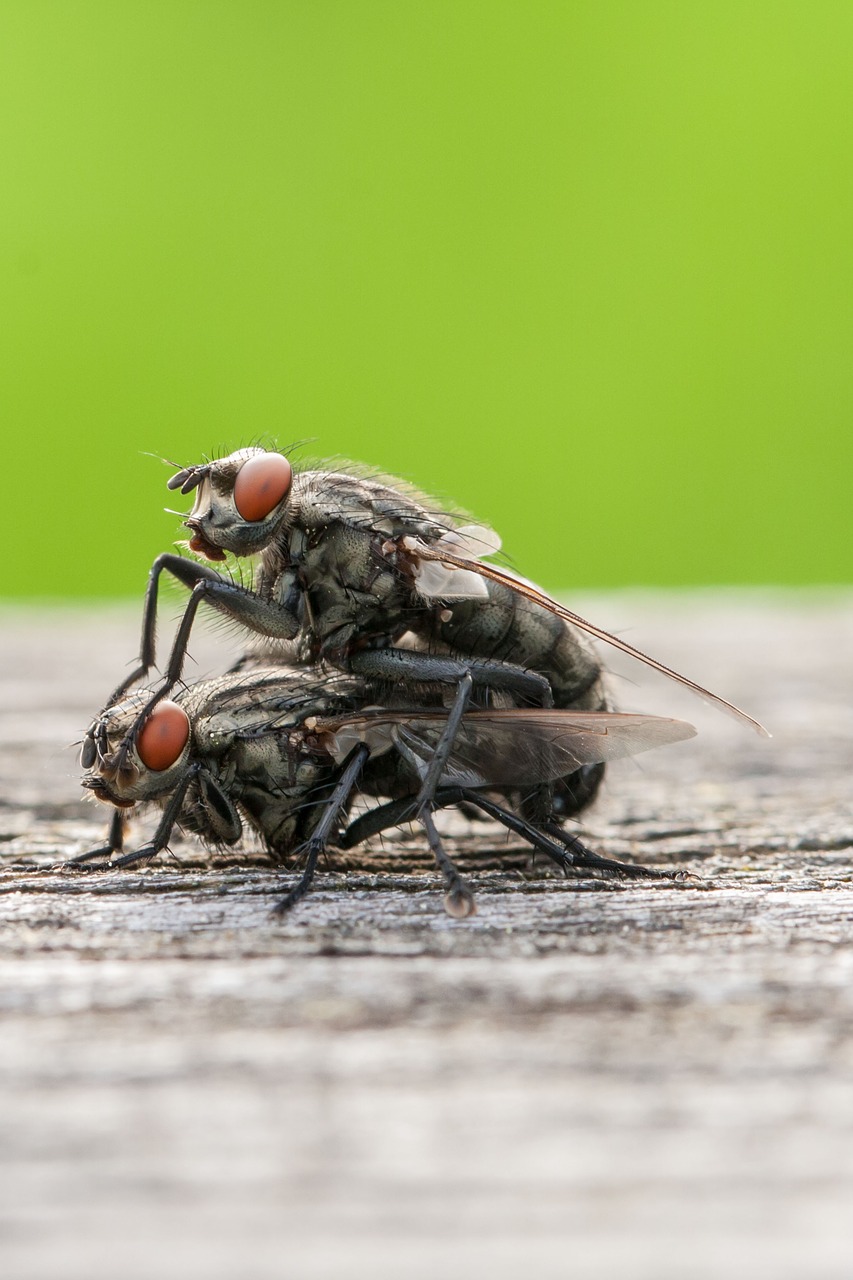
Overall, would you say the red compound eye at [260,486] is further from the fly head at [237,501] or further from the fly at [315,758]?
the fly at [315,758]

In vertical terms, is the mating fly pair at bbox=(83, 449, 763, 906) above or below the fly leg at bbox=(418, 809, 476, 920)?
above

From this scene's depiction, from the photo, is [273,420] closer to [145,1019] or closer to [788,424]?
[788,424]

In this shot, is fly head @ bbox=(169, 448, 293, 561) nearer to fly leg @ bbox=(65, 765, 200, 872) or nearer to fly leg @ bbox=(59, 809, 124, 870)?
fly leg @ bbox=(65, 765, 200, 872)

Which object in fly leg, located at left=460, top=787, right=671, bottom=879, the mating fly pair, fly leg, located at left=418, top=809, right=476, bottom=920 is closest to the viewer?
fly leg, located at left=418, top=809, right=476, bottom=920

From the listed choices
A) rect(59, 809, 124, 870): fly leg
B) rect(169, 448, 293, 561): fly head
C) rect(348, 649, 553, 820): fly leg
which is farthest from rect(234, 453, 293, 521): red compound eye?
rect(59, 809, 124, 870): fly leg

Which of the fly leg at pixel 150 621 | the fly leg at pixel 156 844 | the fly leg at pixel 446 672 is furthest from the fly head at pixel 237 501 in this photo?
the fly leg at pixel 156 844

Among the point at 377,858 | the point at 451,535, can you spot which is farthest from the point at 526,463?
the point at 377,858

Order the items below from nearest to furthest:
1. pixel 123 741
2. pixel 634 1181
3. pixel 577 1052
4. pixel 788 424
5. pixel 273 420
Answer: pixel 634 1181 < pixel 577 1052 < pixel 123 741 < pixel 273 420 < pixel 788 424
